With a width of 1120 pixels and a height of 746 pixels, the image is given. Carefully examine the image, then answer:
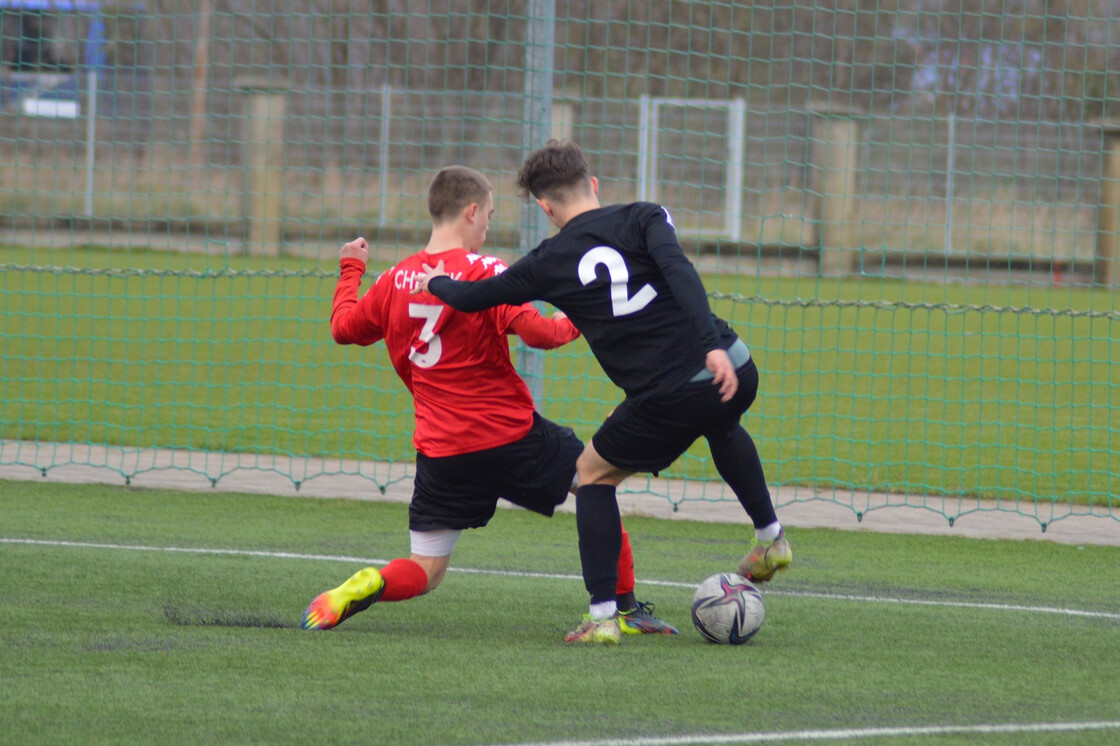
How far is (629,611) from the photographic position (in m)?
4.76

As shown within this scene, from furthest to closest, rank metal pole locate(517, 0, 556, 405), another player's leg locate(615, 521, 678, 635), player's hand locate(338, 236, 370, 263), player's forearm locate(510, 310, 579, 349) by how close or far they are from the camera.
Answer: metal pole locate(517, 0, 556, 405)
player's hand locate(338, 236, 370, 263)
another player's leg locate(615, 521, 678, 635)
player's forearm locate(510, 310, 579, 349)

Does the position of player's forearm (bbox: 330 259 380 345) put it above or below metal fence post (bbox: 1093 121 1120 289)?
below

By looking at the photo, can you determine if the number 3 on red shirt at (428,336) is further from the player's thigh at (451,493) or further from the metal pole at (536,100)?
the metal pole at (536,100)

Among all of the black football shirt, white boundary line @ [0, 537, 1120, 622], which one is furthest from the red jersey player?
white boundary line @ [0, 537, 1120, 622]

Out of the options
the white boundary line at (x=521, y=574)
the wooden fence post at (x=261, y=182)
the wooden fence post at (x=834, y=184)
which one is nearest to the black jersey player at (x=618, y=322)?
the white boundary line at (x=521, y=574)

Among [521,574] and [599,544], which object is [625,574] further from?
[521,574]

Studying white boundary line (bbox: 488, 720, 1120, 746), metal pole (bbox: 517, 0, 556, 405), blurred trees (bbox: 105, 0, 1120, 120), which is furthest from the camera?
blurred trees (bbox: 105, 0, 1120, 120)

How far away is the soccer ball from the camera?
450 cm

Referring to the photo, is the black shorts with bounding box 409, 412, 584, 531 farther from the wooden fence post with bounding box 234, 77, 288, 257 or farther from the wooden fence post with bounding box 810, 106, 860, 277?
the wooden fence post with bounding box 234, 77, 288, 257

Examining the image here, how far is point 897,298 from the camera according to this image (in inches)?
672

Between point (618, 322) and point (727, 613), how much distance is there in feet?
3.15

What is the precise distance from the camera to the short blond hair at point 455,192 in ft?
15.3

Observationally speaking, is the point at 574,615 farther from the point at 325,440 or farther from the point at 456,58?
the point at 456,58

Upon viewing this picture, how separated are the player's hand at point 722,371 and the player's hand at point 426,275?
90 cm
